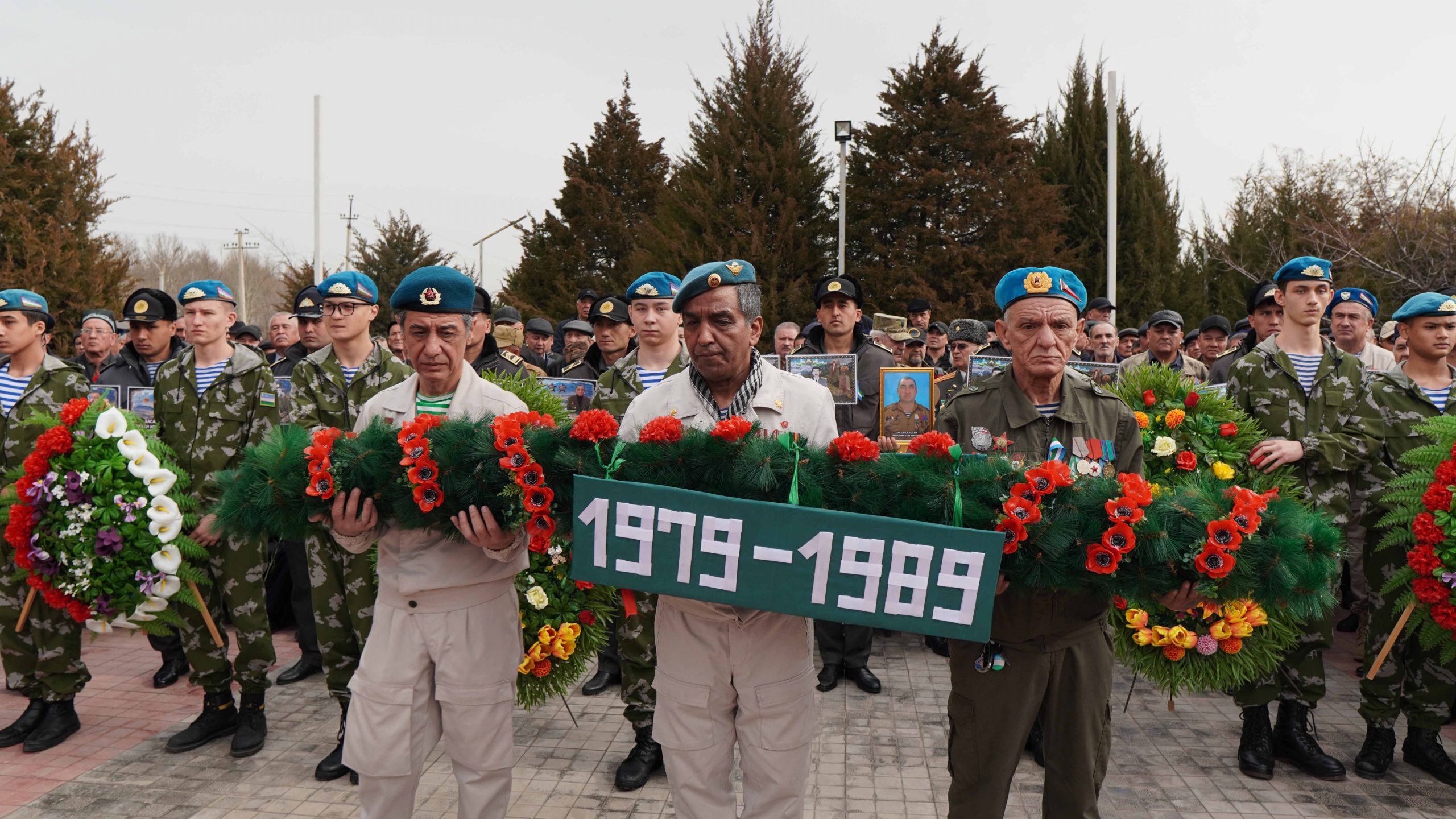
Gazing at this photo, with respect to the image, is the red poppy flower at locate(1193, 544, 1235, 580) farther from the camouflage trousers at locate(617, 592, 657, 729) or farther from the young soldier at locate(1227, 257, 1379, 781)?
the camouflage trousers at locate(617, 592, 657, 729)

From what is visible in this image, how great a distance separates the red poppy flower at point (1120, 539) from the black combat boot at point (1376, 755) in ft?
11.2

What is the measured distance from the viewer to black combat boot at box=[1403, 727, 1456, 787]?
457 centimetres

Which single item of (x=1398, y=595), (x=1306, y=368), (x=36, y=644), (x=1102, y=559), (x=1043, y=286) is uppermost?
(x=1043, y=286)

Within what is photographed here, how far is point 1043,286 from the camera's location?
3289 millimetres

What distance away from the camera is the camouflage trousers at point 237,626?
491 cm

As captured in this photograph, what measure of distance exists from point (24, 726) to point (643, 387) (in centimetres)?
414

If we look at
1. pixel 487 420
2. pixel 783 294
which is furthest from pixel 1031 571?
pixel 783 294

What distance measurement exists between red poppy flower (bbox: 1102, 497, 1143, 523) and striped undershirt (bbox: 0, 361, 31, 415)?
6126 millimetres

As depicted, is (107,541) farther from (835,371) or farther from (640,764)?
(835,371)

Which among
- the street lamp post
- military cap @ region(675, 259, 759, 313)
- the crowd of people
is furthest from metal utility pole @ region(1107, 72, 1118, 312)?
military cap @ region(675, 259, 759, 313)

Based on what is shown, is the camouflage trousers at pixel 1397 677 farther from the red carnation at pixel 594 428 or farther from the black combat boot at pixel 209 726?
the black combat boot at pixel 209 726

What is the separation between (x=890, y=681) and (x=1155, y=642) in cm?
222

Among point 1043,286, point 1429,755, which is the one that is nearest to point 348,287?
point 1043,286

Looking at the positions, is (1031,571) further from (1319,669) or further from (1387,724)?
(1387,724)
